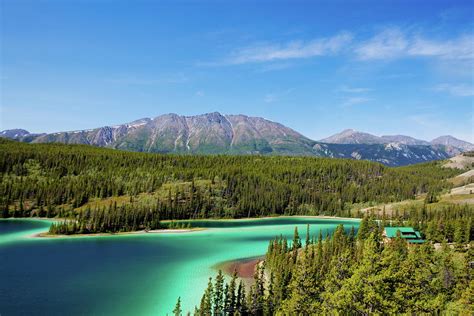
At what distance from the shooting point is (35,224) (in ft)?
460

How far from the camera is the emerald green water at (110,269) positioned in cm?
5306

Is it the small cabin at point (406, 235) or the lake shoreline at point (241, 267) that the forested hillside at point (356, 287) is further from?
the small cabin at point (406, 235)

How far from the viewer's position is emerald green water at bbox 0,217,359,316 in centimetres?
5306

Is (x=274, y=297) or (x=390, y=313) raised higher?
(x=390, y=313)

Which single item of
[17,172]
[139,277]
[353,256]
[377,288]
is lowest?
[139,277]

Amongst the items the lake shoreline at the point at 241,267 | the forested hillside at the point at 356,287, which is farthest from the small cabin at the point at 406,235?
the lake shoreline at the point at 241,267

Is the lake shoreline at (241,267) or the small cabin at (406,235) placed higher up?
the small cabin at (406,235)

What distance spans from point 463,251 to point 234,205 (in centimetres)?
12506

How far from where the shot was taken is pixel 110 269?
7562 cm

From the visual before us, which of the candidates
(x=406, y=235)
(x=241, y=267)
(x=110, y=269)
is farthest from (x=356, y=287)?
(x=406, y=235)

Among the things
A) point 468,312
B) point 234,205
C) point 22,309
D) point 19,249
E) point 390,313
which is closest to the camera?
point 390,313

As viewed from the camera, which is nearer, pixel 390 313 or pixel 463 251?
pixel 390 313

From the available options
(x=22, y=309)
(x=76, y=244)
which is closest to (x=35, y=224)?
(x=76, y=244)

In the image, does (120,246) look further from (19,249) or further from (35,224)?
(35,224)
